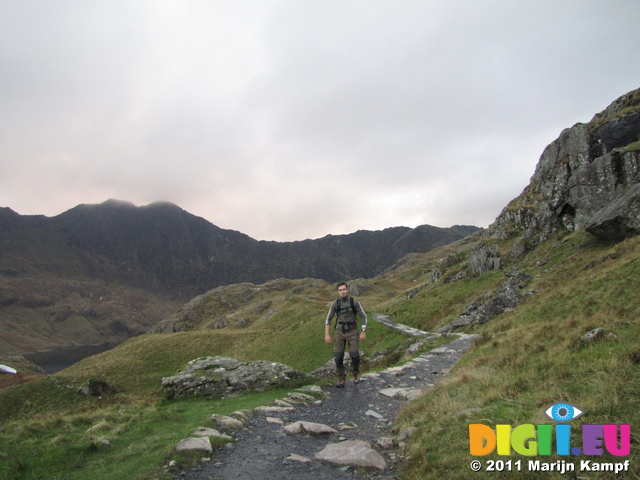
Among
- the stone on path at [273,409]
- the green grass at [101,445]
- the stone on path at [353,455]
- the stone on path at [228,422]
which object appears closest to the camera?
the stone on path at [353,455]

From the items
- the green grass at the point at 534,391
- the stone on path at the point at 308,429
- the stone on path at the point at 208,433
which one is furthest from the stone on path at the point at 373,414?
the stone on path at the point at 208,433

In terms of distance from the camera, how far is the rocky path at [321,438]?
19.8 feet

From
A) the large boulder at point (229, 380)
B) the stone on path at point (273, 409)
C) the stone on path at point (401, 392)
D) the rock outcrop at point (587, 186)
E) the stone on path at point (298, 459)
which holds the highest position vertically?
the rock outcrop at point (587, 186)

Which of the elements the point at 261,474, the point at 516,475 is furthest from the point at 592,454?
the point at 261,474

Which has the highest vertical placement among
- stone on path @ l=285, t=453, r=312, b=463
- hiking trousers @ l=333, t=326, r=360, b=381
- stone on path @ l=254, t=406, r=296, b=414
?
hiking trousers @ l=333, t=326, r=360, b=381

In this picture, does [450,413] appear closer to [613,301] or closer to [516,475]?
[516,475]

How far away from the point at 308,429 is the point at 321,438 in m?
0.48

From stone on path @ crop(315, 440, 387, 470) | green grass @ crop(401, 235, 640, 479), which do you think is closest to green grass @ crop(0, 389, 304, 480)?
stone on path @ crop(315, 440, 387, 470)

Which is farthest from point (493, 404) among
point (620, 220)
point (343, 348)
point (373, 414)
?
point (620, 220)

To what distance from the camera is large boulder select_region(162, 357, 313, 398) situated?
1458cm

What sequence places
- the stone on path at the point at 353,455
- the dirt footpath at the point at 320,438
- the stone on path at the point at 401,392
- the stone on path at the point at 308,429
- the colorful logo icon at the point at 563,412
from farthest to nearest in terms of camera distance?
the stone on path at the point at 401,392 → the stone on path at the point at 308,429 → the stone on path at the point at 353,455 → the dirt footpath at the point at 320,438 → the colorful logo icon at the point at 563,412

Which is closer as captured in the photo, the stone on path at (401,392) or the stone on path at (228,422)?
the stone on path at (228,422)

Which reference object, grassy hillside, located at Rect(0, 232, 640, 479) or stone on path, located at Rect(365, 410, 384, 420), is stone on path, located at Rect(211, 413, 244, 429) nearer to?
grassy hillside, located at Rect(0, 232, 640, 479)

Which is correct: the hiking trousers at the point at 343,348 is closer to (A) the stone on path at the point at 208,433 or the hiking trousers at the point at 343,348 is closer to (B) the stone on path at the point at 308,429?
(B) the stone on path at the point at 308,429
